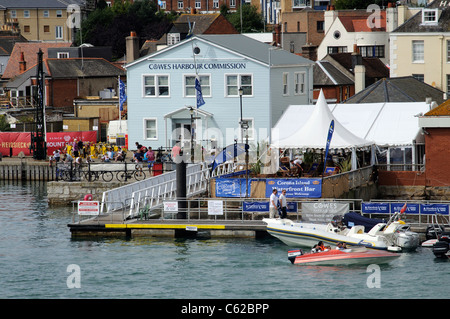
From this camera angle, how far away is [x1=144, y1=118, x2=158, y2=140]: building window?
6266 cm

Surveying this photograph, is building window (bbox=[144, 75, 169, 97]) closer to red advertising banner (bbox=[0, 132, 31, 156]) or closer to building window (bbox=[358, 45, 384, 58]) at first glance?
red advertising banner (bbox=[0, 132, 31, 156])

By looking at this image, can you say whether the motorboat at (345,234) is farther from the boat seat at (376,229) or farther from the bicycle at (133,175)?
the bicycle at (133,175)

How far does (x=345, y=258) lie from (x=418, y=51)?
122 ft

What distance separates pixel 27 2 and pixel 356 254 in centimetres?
12530

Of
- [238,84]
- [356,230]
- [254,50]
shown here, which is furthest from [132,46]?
[356,230]

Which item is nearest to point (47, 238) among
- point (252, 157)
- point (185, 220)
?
point (185, 220)

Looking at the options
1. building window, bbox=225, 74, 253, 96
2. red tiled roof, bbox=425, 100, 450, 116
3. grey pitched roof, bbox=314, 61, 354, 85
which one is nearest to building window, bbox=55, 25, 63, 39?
grey pitched roof, bbox=314, 61, 354, 85

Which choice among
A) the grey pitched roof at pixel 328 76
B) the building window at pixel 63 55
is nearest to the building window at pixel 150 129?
the grey pitched roof at pixel 328 76

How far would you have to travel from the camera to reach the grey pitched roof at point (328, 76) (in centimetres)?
7719

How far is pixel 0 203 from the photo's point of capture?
2222 inches

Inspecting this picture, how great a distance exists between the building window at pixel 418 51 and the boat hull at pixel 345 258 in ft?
117

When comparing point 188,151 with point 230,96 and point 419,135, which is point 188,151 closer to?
point 230,96

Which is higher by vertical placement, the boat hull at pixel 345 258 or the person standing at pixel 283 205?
the person standing at pixel 283 205

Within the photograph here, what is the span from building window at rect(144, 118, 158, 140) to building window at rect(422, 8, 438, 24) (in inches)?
863
